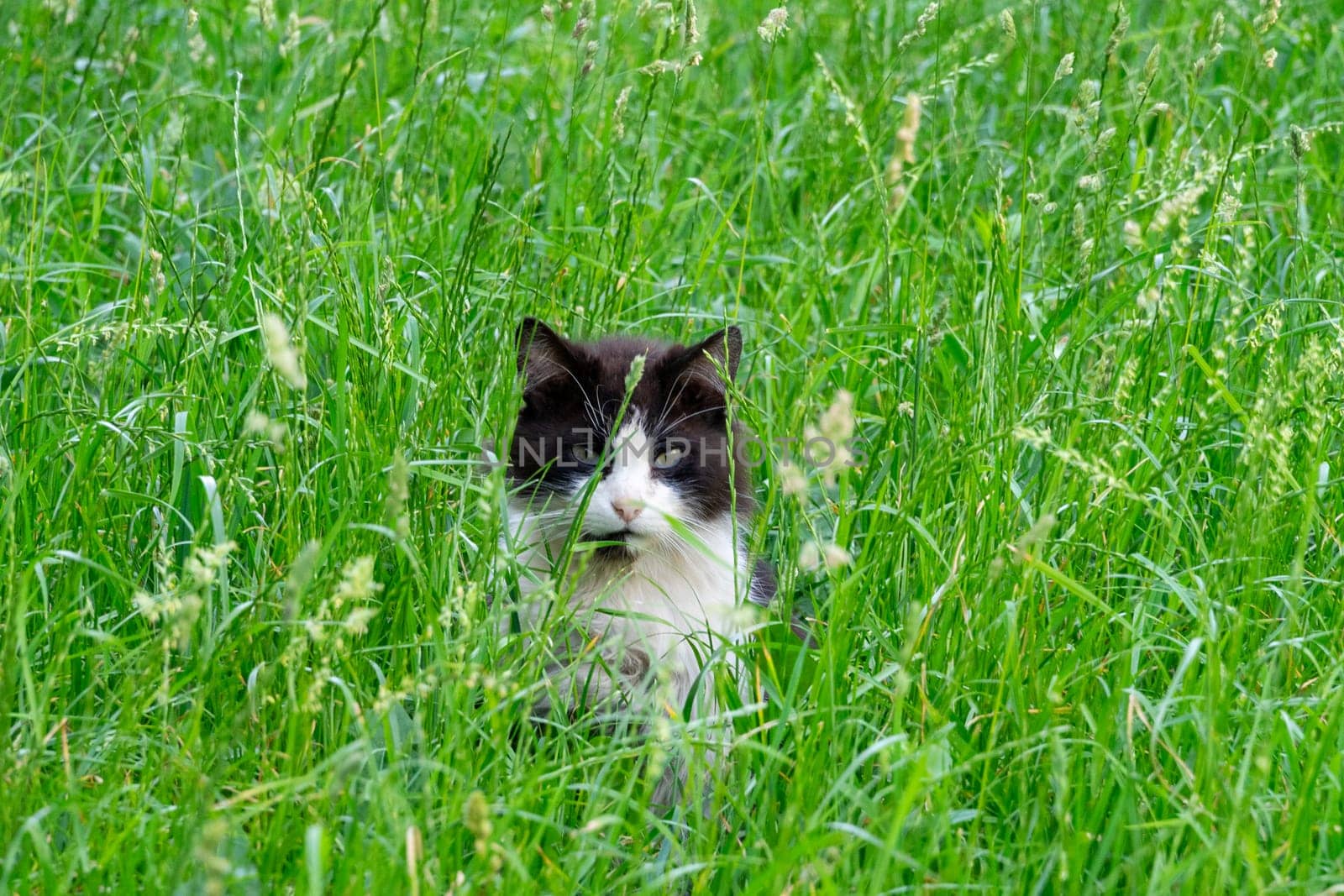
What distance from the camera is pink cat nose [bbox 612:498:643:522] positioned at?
299 cm

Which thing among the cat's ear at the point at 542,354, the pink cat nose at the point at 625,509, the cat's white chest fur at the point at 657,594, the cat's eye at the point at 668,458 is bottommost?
the cat's white chest fur at the point at 657,594

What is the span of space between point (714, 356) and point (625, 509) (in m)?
0.38

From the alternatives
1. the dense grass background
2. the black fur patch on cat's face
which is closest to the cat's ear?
the black fur patch on cat's face

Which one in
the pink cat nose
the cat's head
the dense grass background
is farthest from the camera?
the cat's head

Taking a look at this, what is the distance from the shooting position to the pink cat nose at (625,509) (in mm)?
2988

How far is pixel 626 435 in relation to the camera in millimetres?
3150

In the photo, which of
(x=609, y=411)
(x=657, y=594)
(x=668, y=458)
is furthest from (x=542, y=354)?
(x=657, y=594)

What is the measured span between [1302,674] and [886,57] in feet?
9.62

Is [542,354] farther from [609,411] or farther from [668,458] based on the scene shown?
[668,458]

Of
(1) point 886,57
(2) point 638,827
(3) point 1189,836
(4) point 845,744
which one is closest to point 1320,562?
(3) point 1189,836

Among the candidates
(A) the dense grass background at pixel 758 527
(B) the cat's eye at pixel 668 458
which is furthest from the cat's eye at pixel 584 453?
(A) the dense grass background at pixel 758 527

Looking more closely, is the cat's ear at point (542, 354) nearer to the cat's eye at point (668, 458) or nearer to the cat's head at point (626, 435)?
the cat's head at point (626, 435)

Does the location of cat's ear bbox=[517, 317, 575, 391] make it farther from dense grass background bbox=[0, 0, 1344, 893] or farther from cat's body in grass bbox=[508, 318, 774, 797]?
dense grass background bbox=[0, 0, 1344, 893]

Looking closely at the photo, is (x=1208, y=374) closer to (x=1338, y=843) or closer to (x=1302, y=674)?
(x=1302, y=674)
